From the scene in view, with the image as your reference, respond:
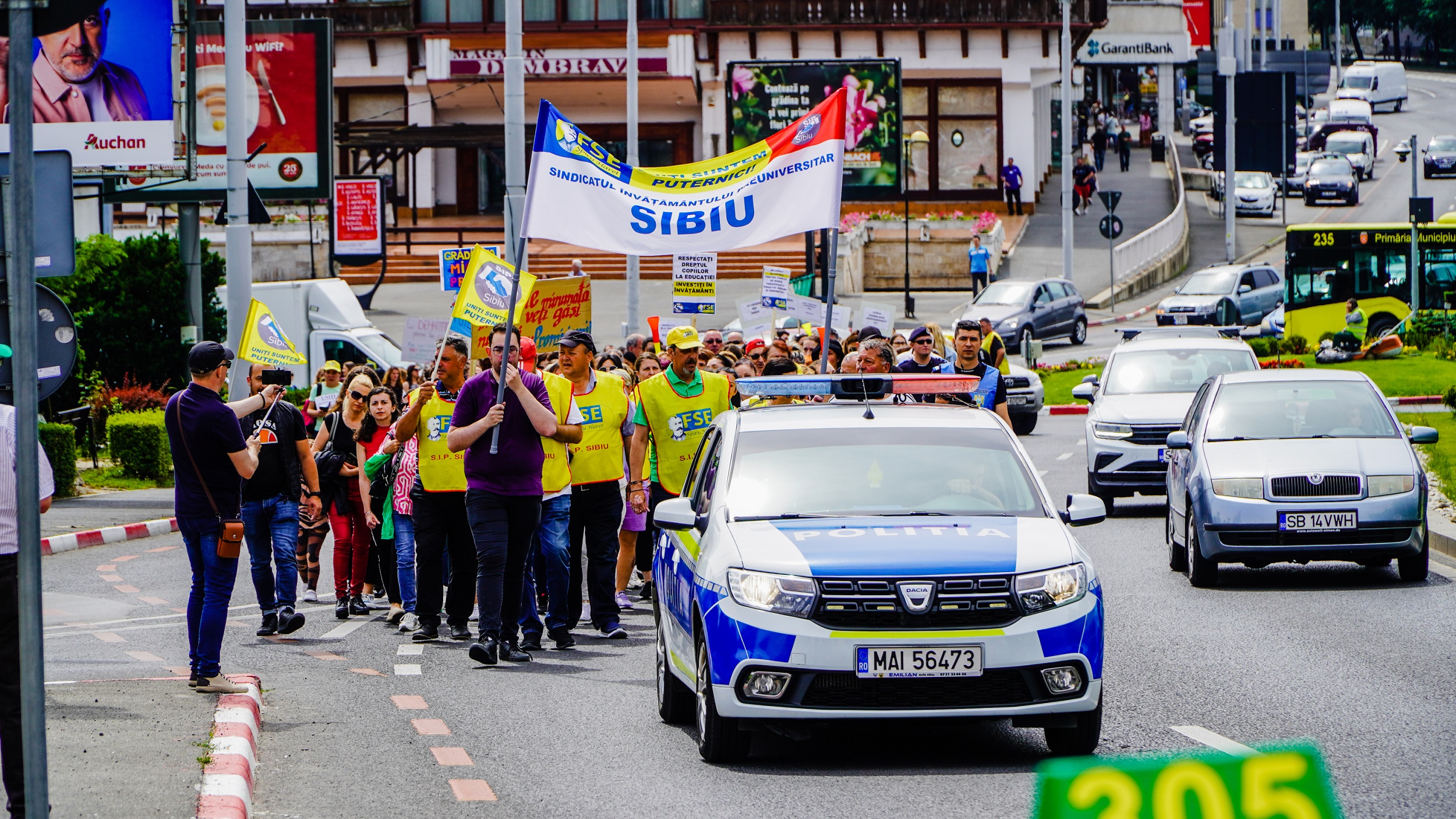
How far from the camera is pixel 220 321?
93.5 feet

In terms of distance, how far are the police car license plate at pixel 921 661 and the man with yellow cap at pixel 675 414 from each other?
189 inches

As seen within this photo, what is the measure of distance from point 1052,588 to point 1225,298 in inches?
1471

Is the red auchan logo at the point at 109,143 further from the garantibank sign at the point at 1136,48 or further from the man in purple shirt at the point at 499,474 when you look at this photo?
the garantibank sign at the point at 1136,48

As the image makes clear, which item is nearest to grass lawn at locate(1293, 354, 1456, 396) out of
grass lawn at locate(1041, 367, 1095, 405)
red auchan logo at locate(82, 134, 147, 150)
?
grass lawn at locate(1041, 367, 1095, 405)

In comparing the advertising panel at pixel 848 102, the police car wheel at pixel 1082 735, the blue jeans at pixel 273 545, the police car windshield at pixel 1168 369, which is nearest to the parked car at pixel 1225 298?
the advertising panel at pixel 848 102

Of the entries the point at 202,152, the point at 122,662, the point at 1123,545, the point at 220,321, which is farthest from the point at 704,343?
the point at 202,152

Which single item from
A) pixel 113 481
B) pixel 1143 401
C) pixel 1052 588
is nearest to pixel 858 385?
pixel 1052 588

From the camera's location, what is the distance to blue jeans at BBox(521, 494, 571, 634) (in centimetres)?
1152

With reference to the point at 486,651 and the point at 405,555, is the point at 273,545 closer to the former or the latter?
the point at 405,555

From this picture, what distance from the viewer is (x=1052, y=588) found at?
25.9 feet

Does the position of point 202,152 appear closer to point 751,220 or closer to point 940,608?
point 751,220

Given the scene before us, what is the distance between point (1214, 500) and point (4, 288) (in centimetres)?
887

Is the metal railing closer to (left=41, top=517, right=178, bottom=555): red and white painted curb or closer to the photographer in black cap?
(left=41, top=517, right=178, bottom=555): red and white painted curb

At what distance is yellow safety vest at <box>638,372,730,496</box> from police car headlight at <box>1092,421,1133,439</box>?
7.40 m
